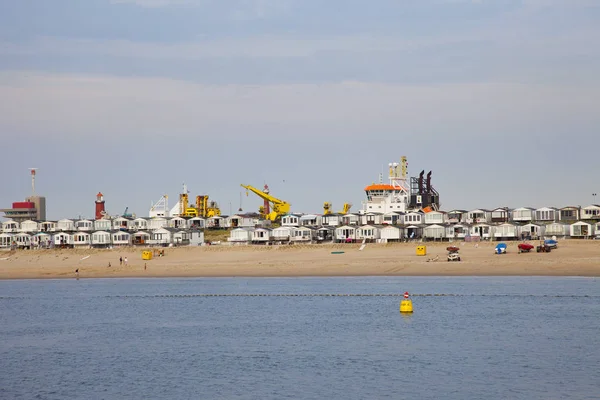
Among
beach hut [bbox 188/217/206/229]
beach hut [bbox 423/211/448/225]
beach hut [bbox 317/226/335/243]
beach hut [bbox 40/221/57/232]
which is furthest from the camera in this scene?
beach hut [bbox 188/217/206/229]

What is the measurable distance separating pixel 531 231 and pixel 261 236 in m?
41.4

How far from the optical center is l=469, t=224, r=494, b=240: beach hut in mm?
126369

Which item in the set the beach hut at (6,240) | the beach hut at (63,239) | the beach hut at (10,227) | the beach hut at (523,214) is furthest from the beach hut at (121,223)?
the beach hut at (523,214)

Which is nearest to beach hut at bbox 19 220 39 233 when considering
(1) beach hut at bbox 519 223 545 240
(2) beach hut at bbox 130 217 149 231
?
(2) beach hut at bbox 130 217 149 231

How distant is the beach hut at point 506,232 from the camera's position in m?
124

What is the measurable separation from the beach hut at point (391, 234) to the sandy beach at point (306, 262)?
11921 millimetres

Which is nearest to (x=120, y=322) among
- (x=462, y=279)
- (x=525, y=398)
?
(x=525, y=398)

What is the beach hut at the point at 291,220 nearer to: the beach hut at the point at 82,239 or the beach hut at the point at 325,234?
the beach hut at the point at 325,234

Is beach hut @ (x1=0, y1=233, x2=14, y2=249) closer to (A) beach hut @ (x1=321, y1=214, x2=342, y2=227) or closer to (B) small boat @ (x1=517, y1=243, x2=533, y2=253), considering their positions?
(A) beach hut @ (x1=321, y1=214, x2=342, y2=227)

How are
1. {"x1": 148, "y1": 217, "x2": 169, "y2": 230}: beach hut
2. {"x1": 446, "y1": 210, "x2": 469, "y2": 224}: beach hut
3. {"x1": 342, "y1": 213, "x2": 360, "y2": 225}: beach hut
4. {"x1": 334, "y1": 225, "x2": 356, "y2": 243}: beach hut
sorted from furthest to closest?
{"x1": 148, "y1": 217, "x2": 169, "y2": 230}: beach hut < {"x1": 342, "y1": 213, "x2": 360, "y2": 225}: beach hut < {"x1": 446, "y1": 210, "x2": 469, "y2": 224}: beach hut < {"x1": 334, "y1": 225, "x2": 356, "y2": 243}: beach hut

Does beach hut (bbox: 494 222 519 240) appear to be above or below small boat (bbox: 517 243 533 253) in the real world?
above

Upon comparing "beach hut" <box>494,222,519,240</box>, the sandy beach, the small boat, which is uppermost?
"beach hut" <box>494,222,519,240</box>

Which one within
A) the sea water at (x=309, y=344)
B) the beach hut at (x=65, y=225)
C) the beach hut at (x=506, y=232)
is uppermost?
the beach hut at (x=65, y=225)

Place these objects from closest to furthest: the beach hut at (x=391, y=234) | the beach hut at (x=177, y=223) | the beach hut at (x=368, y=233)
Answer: the beach hut at (x=391, y=234), the beach hut at (x=368, y=233), the beach hut at (x=177, y=223)
